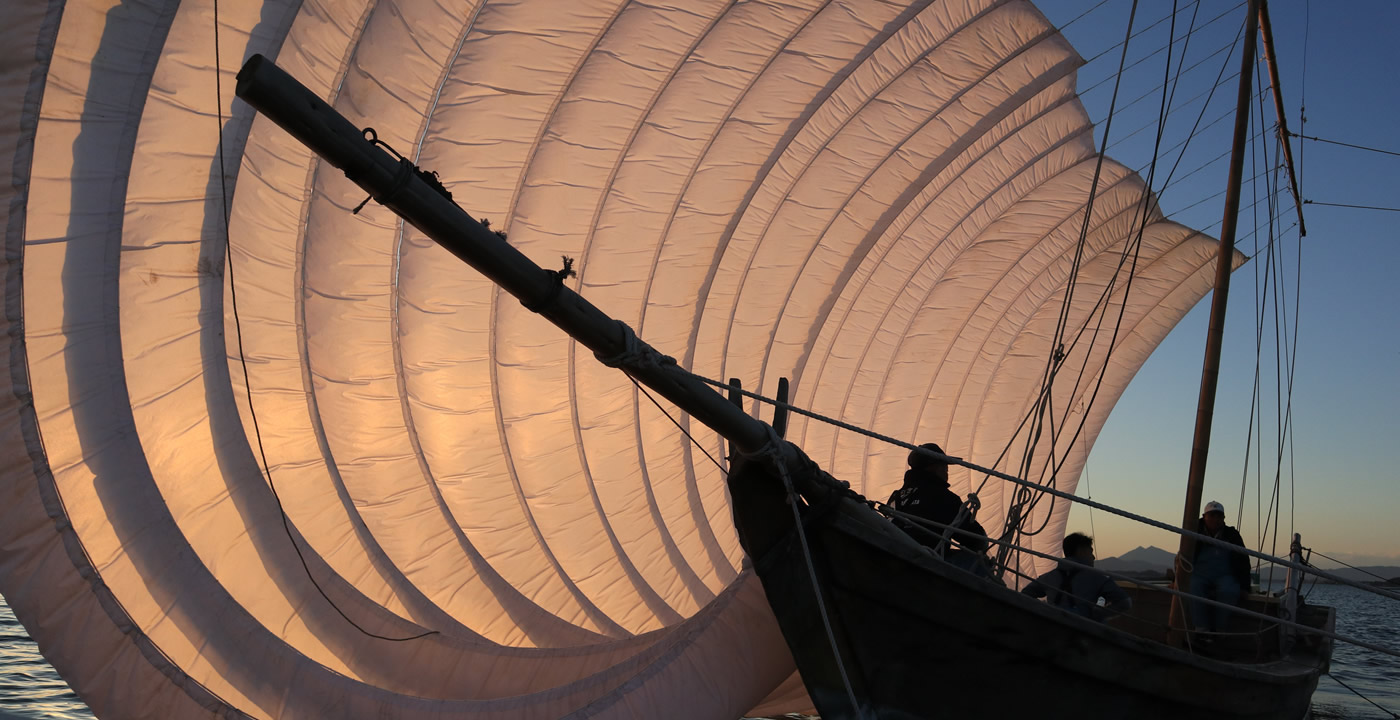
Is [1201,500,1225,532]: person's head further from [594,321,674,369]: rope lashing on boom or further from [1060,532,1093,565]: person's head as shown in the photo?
[594,321,674,369]: rope lashing on boom

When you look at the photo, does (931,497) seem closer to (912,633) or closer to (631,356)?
(912,633)

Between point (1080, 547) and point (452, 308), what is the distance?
→ 750 cm

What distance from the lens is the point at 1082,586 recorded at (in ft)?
30.5

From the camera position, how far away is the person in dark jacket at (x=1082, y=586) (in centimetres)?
909

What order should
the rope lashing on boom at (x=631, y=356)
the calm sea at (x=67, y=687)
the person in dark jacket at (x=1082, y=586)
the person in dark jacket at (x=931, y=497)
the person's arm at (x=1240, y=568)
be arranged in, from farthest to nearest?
the calm sea at (x=67, y=687)
the person's arm at (x=1240, y=568)
the person in dark jacket at (x=1082, y=586)
the person in dark jacket at (x=931, y=497)
the rope lashing on boom at (x=631, y=356)

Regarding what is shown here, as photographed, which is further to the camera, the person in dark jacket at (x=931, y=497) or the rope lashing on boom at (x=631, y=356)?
the person in dark jacket at (x=931, y=497)

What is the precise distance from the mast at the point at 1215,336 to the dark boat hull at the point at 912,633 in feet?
10.7

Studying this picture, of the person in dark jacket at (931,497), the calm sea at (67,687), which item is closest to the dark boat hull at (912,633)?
the person in dark jacket at (931,497)

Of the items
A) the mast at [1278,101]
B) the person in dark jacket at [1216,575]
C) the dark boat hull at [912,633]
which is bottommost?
the dark boat hull at [912,633]

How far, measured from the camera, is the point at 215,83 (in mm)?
9148

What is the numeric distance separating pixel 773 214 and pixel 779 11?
3.86m

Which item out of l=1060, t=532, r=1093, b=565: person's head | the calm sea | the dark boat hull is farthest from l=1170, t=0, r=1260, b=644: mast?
the calm sea

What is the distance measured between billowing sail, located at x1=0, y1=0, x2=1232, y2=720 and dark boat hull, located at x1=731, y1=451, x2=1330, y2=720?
0.95m

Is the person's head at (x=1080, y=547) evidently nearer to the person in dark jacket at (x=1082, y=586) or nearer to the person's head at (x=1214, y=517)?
the person in dark jacket at (x=1082, y=586)
